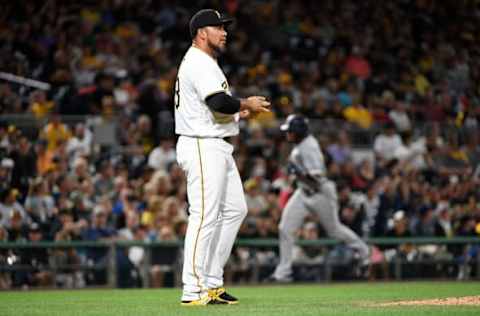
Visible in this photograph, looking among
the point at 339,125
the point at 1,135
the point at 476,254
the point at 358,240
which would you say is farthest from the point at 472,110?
the point at 1,135

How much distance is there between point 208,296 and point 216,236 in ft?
1.88

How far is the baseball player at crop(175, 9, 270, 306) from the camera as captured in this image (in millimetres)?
8102

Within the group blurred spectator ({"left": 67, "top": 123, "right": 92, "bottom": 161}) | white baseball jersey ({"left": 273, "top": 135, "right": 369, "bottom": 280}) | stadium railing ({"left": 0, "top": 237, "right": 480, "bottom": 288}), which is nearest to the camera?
white baseball jersey ({"left": 273, "top": 135, "right": 369, "bottom": 280})

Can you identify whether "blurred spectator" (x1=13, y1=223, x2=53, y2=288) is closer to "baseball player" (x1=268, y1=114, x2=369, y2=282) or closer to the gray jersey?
"baseball player" (x1=268, y1=114, x2=369, y2=282)

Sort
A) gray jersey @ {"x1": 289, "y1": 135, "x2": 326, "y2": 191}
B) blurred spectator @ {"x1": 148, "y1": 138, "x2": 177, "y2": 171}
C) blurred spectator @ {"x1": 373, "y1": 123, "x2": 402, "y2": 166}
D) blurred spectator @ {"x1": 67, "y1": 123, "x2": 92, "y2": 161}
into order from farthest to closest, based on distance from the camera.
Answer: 1. blurred spectator @ {"x1": 373, "y1": 123, "x2": 402, "y2": 166}
2. blurred spectator @ {"x1": 148, "y1": 138, "x2": 177, "y2": 171}
3. blurred spectator @ {"x1": 67, "y1": 123, "x2": 92, "y2": 161}
4. gray jersey @ {"x1": 289, "y1": 135, "x2": 326, "y2": 191}

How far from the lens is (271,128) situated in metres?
17.6

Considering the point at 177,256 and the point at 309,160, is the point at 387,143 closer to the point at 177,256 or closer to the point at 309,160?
the point at 309,160

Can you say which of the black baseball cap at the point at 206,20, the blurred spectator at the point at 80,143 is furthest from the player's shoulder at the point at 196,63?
the blurred spectator at the point at 80,143

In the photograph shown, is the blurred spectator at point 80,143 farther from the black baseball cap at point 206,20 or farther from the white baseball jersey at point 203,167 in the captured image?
the black baseball cap at point 206,20

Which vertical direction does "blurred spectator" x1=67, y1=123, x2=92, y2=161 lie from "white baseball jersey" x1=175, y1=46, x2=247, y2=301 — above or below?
above

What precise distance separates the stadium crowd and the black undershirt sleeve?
647 centimetres

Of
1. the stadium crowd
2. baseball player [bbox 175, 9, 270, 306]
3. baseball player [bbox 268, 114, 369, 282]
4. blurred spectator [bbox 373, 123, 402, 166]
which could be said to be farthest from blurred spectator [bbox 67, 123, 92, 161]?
baseball player [bbox 175, 9, 270, 306]

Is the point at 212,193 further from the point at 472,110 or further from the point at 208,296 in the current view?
the point at 472,110

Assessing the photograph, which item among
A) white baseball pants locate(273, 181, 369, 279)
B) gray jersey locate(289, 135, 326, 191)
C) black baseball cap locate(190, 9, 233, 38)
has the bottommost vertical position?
white baseball pants locate(273, 181, 369, 279)
